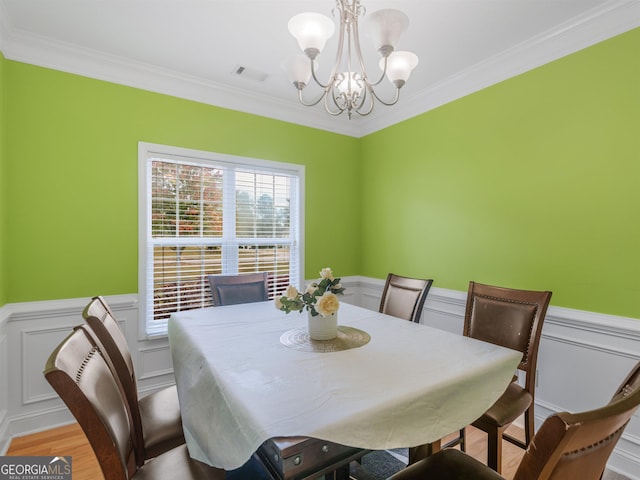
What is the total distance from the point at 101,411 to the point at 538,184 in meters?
2.79

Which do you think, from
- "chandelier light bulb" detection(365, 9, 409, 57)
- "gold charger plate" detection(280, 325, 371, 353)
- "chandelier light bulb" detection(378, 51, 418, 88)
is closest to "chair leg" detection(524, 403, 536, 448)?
"gold charger plate" detection(280, 325, 371, 353)

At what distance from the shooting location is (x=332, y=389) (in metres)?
1.16

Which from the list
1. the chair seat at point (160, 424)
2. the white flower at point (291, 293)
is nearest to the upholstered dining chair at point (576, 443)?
the white flower at point (291, 293)

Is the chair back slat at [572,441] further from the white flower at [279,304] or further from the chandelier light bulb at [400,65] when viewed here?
→ the chandelier light bulb at [400,65]

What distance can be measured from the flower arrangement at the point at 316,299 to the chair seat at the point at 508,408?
919mm

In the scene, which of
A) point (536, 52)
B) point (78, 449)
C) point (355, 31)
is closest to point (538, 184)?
point (536, 52)

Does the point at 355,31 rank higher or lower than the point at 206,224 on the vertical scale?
higher

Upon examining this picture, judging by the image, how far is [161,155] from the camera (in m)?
2.84

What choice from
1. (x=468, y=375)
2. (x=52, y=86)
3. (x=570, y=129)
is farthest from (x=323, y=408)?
(x=52, y=86)

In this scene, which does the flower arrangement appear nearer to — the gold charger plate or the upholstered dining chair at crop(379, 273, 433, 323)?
the gold charger plate

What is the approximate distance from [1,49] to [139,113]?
2.83 ft

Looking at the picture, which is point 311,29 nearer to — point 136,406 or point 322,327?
point 322,327

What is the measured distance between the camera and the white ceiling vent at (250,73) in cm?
275

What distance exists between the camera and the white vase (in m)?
1.68
